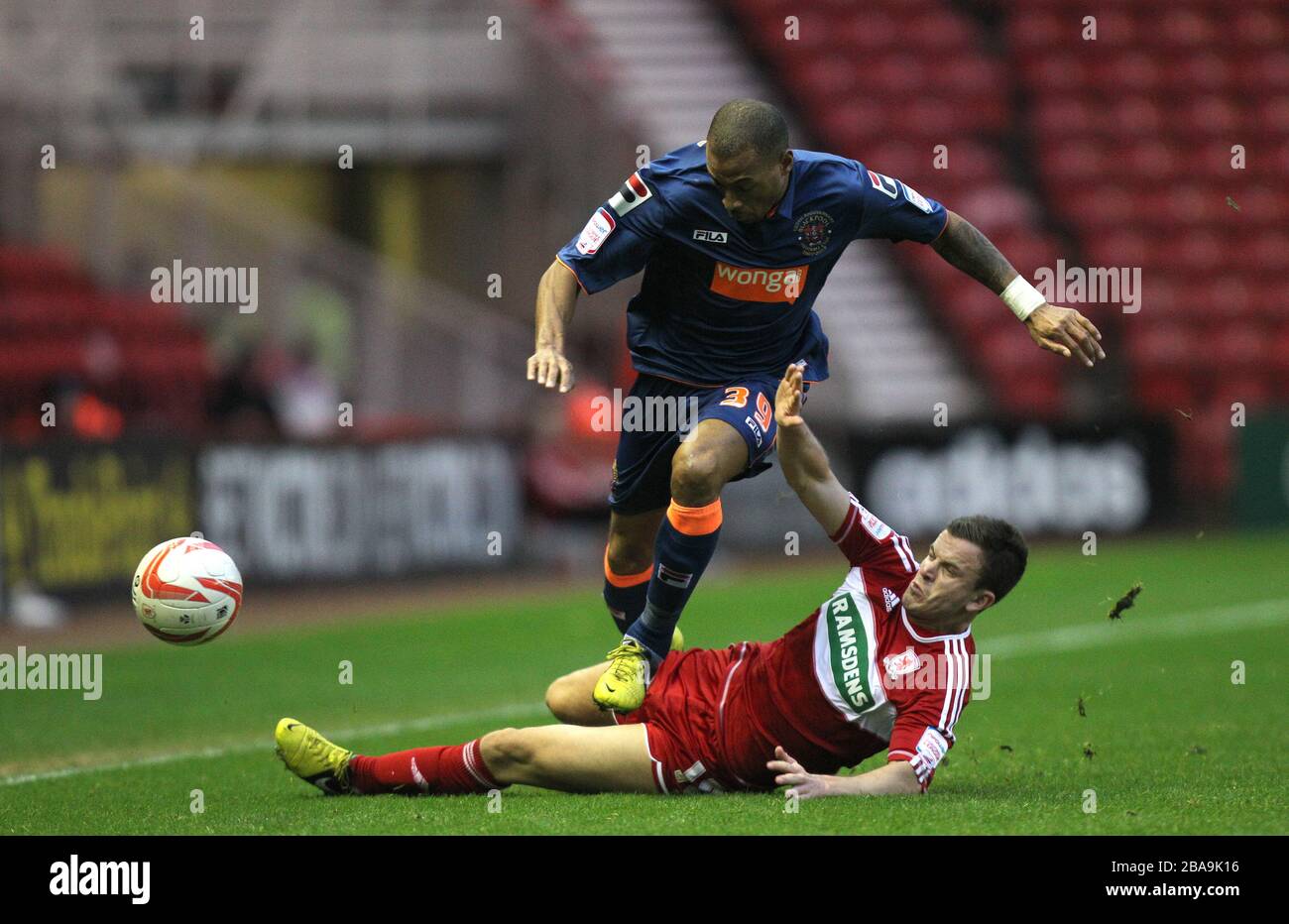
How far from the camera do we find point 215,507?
13828 millimetres

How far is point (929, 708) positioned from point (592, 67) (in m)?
16.0

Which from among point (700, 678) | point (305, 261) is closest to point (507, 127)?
point (305, 261)

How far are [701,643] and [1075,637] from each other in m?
2.55

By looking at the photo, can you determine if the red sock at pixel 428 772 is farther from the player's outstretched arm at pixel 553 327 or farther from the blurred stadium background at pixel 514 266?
the blurred stadium background at pixel 514 266

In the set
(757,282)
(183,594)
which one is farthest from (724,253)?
(183,594)

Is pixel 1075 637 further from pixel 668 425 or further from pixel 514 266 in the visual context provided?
pixel 514 266

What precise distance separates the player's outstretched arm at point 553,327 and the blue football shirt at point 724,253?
0.08 meters

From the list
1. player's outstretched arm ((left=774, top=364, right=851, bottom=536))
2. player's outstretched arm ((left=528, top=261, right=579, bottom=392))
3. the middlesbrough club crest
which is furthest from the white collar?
the middlesbrough club crest

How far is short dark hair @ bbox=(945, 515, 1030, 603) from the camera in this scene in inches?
227

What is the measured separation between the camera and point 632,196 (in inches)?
260

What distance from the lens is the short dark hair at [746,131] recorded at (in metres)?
6.18

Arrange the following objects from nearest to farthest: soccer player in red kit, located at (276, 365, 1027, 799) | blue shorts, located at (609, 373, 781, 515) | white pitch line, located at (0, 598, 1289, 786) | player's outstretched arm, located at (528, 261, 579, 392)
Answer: soccer player in red kit, located at (276, 365, 1027, 799) < player's outstretched arm, located at (528, 261, 579, 392) < blue shorts, located at (609, 373, 781, 515) < white pitch line, located at (0, 598, 1289, 786)

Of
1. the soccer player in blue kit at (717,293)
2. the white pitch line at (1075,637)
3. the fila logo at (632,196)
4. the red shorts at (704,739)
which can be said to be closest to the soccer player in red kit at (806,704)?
the red shorts at (704,739)
